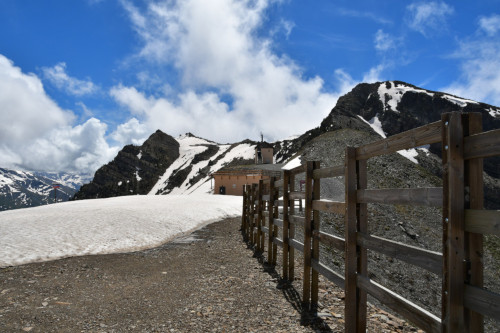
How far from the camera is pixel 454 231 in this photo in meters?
2.87

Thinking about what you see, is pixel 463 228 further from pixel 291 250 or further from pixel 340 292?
pixel 291 250

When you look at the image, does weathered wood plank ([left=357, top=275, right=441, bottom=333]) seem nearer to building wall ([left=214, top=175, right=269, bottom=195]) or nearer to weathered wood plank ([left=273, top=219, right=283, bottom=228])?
weathered wood plank ([left=273, top=219, right=283, bottom=228])

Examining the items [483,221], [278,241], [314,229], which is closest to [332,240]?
[314,229]

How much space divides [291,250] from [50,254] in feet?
26.4

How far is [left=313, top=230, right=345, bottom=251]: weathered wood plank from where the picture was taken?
541 cm

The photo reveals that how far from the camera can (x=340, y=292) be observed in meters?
7.55

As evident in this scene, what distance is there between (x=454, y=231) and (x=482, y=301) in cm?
57

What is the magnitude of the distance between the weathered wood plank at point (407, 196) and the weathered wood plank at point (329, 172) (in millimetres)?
852

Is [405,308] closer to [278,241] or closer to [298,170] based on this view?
[298,170]

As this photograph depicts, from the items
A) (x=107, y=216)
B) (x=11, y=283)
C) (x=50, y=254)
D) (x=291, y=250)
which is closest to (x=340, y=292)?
(x=291, y=250)

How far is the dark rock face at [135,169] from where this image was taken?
15000 centimetres

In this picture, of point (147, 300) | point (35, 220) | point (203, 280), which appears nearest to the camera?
point (147, 300)

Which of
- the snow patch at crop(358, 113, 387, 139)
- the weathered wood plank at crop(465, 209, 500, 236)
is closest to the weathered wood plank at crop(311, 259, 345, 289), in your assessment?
the weathered wood plank at crop(465, 209, 500, 236)

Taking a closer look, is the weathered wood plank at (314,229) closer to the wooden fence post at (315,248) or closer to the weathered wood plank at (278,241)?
the wooden fence post at (315,248)
